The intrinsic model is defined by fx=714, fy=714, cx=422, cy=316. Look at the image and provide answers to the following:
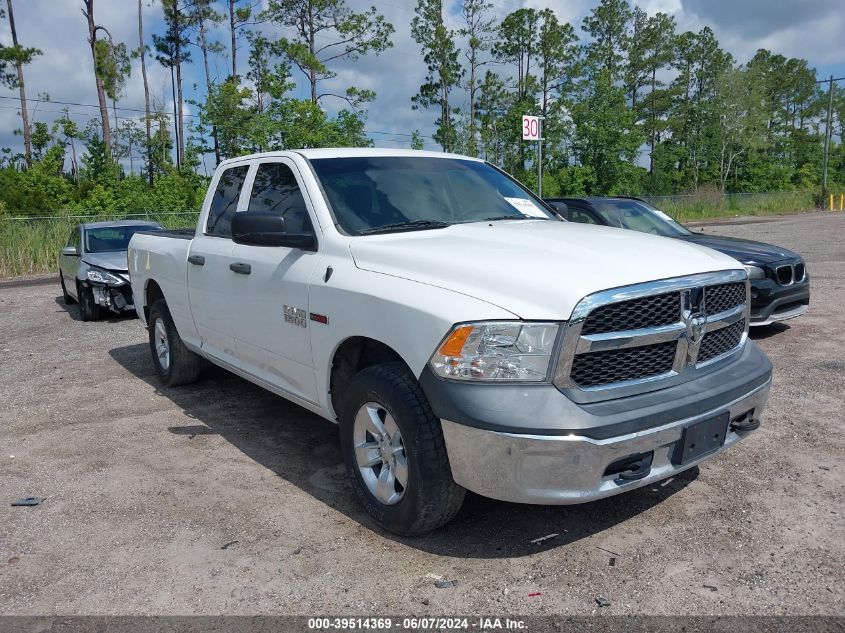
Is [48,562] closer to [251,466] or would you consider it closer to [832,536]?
[251,466]

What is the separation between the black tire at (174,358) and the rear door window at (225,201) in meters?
1.19

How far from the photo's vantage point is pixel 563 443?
288 cm

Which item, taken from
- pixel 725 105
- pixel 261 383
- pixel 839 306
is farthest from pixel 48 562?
pixel 725 105

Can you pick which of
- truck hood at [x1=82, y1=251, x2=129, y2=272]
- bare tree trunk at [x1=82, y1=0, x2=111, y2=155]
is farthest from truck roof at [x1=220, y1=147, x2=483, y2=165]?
bare tree trunk at [x1=82, y1=0, x2=111, y2=155]

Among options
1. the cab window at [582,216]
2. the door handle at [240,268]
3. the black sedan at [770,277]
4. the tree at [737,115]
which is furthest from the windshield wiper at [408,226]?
the tree at [737,115]

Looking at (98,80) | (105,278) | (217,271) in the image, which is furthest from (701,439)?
(98,80)

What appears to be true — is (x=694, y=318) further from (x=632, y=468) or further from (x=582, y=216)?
(x=582, y=216)

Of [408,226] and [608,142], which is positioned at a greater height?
[608,142]

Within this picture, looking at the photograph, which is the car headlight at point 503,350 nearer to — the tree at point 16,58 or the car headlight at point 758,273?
the car headlight at point 758,273

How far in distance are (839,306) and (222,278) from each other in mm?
8244

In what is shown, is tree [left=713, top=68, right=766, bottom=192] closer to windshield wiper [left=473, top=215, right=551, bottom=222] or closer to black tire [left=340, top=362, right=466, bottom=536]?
windshield wiper [left=473, top=215, right=551, bottom=222]

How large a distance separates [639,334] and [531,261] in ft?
1.93

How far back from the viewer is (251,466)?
182 inches

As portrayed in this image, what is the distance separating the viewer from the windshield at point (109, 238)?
1177 centimetres
